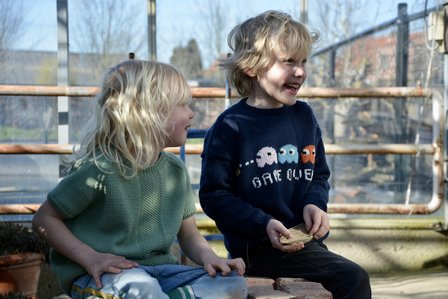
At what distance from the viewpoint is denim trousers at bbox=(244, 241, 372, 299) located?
2680 mm

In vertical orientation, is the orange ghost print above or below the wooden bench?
above

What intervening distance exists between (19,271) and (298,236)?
168 centimetres

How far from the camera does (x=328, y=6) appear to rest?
5.48 metres

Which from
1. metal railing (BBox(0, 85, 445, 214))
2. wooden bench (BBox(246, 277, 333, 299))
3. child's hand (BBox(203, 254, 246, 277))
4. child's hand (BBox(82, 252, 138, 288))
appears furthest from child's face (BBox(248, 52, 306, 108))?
metal railing (BBox(0, 85, 445, 214))

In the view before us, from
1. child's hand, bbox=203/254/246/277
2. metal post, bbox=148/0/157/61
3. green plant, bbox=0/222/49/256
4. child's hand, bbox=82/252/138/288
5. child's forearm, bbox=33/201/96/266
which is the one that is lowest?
green plant, bbox=0/222/49/256

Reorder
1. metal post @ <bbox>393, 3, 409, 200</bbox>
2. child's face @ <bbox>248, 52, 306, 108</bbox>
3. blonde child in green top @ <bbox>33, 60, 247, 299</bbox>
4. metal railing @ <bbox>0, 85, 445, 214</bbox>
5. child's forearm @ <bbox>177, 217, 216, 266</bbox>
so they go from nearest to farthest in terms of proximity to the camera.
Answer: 1. blonde child in green top @ <bbox>33, 60, 247, 299</bbox>
2. child's forearm @ <bbox>177, 217, 216, 266</bbox>
3. child's face @ <bbox>248, 52, 306, 108</bbox>
4. metal railing @ <bbox>0, 85, 445, 214</bbox>
5. metal post @ <bbox>393, 3, 409, 200</bbox>

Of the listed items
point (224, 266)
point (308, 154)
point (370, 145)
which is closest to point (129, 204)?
point (224, 266)

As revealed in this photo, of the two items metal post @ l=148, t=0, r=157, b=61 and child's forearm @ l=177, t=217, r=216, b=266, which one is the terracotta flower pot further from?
metal post @ l=148, t=0, r=157, b=61

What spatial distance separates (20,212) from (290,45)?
249cm

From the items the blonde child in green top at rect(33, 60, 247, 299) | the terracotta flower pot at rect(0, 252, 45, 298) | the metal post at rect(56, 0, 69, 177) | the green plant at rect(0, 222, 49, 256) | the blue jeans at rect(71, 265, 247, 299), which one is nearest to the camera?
the blue jeans at rect(71, 265, 247, 299)

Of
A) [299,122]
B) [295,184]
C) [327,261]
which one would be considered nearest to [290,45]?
[299,122]

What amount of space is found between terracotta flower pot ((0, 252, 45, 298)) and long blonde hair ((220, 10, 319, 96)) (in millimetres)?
1481

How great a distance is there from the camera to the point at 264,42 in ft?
9.66

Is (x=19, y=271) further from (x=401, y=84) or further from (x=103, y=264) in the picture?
(x=401, y=84)
